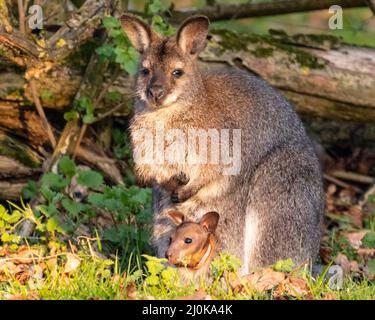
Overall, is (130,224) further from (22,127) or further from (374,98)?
(374,98)

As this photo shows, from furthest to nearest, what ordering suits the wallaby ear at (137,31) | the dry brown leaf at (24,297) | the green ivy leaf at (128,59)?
the green ivy leaf at (128,59) < the wallaby ear at (137,31) < the dry brown leaf at (24,297)

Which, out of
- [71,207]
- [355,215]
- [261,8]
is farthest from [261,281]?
[261,8]

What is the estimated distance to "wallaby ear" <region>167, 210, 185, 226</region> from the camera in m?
6.58

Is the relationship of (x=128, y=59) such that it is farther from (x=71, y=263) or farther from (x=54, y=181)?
(x=71, y=263)

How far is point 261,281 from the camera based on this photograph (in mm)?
5973

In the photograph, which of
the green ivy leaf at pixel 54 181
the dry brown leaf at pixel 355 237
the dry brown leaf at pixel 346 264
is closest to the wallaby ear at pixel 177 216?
the green ivy leaf at pixel 54 181

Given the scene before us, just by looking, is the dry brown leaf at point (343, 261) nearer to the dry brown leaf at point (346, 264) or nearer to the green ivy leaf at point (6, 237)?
the dry brown leaf at point (346, 264)

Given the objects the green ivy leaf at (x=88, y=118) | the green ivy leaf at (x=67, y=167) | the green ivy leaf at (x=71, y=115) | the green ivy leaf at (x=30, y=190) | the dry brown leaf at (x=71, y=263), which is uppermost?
the green ivy leaf at (x=71, y=115)

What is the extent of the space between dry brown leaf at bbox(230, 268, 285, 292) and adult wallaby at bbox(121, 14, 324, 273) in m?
0.63

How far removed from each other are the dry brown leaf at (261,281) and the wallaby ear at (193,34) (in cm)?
175

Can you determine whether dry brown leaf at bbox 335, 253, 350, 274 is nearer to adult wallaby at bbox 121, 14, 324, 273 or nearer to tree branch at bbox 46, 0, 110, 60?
adult wallaby at bbox 121, 14, 324, 273

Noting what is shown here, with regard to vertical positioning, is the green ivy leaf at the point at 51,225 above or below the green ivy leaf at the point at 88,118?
below

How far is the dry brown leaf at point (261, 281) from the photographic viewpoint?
583 cm

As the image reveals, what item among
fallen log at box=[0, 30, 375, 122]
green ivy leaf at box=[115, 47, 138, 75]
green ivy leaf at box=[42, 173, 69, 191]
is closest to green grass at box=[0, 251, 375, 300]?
green ivy leaf at box=[42, 173, 69, 191]
